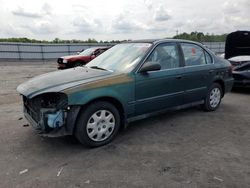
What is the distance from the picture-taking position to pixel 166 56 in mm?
4695

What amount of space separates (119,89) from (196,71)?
6.61ft

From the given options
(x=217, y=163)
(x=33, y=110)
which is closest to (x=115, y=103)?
(x=33, y=110)

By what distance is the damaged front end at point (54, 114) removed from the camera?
349 cm

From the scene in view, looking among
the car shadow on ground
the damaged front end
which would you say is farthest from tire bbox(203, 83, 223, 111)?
the damaged front end

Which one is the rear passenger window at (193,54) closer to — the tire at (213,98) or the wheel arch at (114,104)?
the tire at (213,98)

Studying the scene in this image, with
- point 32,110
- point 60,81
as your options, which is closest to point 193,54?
point 60,81

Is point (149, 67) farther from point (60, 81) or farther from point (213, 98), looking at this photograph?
point (213, 98)

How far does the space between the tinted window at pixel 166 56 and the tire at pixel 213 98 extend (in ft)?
4.34

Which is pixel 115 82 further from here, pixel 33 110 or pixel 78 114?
pixel 33 110

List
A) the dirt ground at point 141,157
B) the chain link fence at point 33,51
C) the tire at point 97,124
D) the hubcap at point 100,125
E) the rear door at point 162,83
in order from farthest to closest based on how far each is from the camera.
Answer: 1. the chain link fence at point 33,51
2. the rear door at point 162,83
3. the hubcap at point 100,125
4. the tire at point 97,124
5. the dirt ground at point 141,157

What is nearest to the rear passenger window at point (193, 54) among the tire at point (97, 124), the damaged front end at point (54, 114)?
the tire at point (97, 124)

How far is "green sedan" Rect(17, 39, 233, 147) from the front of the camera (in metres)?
3.54

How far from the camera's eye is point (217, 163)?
132 inches

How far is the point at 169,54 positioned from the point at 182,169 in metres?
2.31
